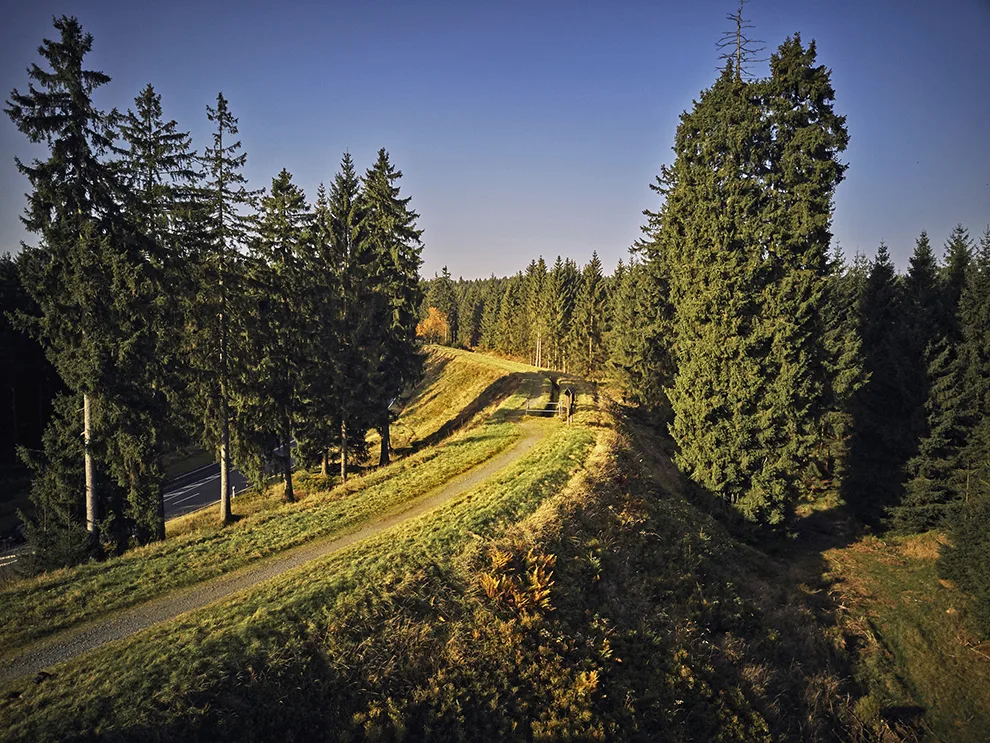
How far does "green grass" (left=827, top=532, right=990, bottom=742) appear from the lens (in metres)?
13.6

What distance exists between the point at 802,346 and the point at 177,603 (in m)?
22.5

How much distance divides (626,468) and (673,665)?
932cm

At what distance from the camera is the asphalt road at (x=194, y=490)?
113ft

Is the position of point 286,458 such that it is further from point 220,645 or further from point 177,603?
point 220,645

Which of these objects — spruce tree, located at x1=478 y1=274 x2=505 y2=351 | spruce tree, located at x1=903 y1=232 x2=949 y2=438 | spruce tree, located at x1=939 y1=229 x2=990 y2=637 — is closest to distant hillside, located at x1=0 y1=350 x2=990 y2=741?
spruce tree, located at x1=939 y1=229 x2=990 y2=637

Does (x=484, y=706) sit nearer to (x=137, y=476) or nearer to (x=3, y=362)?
(x=137, y=476)

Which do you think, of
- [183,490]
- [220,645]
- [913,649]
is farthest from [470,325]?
[220,645]

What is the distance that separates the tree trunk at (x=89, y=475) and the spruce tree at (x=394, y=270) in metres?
12.3

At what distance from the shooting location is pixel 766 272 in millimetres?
20031

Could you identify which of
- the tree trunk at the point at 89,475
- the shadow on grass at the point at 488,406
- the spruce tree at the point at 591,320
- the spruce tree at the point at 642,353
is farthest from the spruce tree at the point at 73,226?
the spruce tree at the point at 591,320

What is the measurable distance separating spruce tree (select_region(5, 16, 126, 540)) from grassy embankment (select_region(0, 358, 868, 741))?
10799 millimetres

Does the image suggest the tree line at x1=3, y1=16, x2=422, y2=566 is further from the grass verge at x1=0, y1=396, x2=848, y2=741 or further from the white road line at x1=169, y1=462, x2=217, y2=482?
the white road line at x1=169, y1=462, x2=217, y2=482

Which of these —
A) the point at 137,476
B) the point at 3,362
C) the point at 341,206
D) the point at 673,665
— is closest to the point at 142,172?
the point at 341,206

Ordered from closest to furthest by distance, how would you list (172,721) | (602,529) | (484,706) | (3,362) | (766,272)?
(172,721), (484,706), (602,529), (766,272), (3,362)
